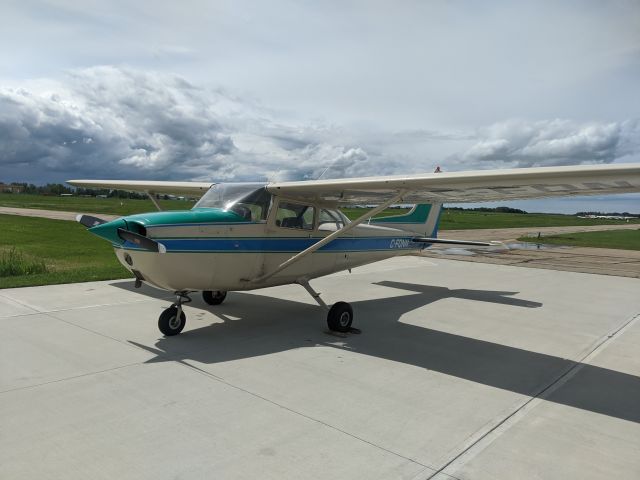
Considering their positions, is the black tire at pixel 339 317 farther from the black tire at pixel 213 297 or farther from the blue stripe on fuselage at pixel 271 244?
the black tire at pixel 213 297

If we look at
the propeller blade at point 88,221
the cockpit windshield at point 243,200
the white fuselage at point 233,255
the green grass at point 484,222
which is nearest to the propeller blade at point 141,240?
the white fuselage at point 233,255

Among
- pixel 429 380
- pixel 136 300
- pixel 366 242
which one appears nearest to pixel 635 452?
pixel 429 380

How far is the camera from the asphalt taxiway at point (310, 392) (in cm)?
350

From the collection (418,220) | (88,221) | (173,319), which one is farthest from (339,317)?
(418,220)

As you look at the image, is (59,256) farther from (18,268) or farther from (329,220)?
(329,220)

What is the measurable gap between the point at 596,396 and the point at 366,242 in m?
4.97

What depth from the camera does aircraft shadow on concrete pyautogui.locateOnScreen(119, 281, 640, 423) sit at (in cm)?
510

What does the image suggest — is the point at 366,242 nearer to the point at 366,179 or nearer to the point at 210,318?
the point at 366,179

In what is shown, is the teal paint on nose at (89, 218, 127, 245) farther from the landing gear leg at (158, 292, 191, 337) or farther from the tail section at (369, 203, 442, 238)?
the tail section at (369, 203, 442, 238)

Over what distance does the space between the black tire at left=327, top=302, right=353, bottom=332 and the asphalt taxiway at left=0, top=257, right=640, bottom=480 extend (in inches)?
7.2

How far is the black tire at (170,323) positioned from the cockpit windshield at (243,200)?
166 centimetres

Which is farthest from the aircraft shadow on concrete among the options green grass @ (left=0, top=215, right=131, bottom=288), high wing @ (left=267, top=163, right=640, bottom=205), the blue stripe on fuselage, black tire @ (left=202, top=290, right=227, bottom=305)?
green grass @ (left=0, top=215, right=131, bottom=288)

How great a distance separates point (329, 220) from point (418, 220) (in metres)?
3.36

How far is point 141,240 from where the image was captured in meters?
5.61
